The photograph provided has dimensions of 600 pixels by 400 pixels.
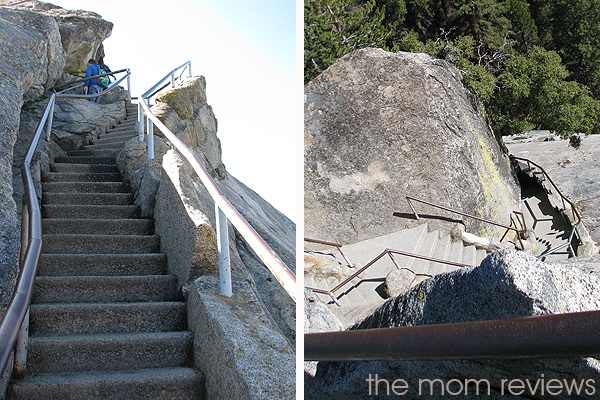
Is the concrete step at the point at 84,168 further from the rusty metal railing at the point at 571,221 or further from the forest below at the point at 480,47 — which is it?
the rusty metal railing at the point at 571,221

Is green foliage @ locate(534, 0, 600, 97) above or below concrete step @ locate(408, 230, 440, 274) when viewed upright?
above

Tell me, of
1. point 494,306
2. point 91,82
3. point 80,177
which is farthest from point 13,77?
point 91,82

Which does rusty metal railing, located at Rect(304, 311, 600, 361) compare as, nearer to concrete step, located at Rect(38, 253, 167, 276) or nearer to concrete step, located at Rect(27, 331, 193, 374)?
concrete step, located at Rect(27, 331, 193, 374)

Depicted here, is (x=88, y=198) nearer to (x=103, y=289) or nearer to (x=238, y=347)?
(x=103, y=289)

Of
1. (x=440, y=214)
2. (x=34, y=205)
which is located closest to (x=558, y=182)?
(x=440, y=214)

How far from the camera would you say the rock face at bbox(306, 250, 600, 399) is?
43.0 inches

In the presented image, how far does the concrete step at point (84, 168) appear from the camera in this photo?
203 inches

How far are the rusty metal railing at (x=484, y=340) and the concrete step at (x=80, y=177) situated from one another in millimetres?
4787

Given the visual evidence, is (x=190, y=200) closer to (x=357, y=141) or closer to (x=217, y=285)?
(x=217, y=285)

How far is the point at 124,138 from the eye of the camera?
672 centimetres

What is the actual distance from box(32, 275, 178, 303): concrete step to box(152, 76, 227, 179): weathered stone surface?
18.6 ft

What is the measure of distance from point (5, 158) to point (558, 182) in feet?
31.4

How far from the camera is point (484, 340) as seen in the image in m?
Result: 0.65

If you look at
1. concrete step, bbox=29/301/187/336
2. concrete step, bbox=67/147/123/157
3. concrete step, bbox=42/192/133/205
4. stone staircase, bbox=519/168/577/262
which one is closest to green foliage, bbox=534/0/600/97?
stone staircase, bbox=519/168/577/262
